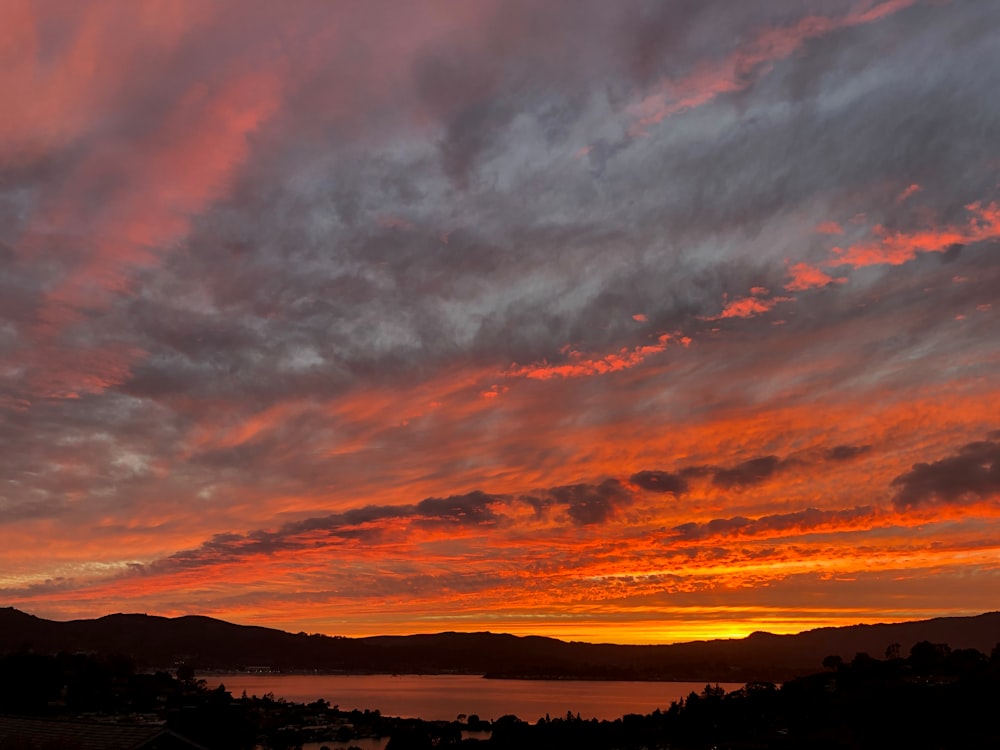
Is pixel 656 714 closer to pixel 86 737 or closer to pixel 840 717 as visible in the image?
pixel 840 717

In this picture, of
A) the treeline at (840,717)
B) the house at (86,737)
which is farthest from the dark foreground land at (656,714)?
the house at (86,737)

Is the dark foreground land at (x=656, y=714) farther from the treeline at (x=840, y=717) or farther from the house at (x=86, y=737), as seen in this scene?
the house at (x=86, y=737)

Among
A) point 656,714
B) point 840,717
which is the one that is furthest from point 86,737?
point 656,714

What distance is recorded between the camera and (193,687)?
139500 mm

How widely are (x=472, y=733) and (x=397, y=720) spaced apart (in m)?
18.9

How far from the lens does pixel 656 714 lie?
133250mm

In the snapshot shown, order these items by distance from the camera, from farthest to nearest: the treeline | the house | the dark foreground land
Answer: the dark foreground land
the treeline
the house

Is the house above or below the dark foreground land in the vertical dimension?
above

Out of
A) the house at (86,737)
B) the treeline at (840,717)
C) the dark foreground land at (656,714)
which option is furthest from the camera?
the dark foreground land at (656,714)

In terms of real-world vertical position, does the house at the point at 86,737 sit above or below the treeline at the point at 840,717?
above

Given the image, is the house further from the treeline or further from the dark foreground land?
the treeline

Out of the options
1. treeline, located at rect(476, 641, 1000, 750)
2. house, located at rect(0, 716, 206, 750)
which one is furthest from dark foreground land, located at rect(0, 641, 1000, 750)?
house, located at rect(0, 716, 206, 750)

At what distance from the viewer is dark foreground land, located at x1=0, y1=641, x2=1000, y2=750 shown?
2822 inches

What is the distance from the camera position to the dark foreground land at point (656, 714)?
235 feet
